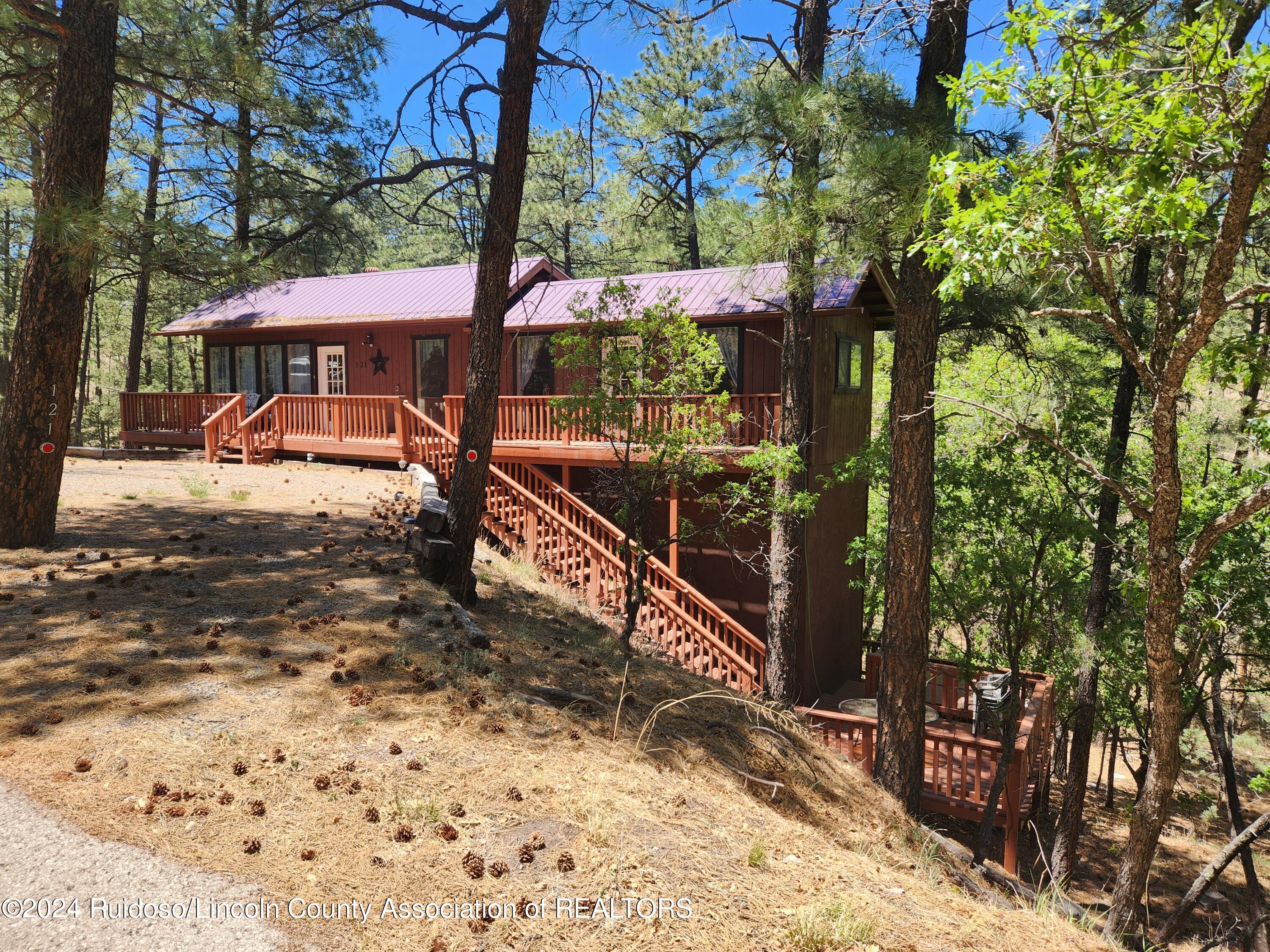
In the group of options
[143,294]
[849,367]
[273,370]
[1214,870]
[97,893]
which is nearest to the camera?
[97,893]

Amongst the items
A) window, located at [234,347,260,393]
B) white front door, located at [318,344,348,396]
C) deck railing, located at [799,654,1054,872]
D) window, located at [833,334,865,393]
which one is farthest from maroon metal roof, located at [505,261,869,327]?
window, located at [234,347,260,393]

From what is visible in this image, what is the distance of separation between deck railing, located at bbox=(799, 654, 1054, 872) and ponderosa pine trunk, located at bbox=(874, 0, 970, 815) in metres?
1.30

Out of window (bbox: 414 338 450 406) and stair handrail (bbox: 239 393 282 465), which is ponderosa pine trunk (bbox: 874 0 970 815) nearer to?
window (bbox: 414 338 450 406)

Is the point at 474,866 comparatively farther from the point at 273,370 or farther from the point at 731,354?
the point at 273,370

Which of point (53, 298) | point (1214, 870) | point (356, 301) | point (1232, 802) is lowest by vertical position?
point (1232, 802)

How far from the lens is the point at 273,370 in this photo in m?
20.9

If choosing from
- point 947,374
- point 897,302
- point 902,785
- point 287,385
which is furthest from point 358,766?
point 947,374

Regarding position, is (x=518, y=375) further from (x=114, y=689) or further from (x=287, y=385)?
(x=114, y=689)

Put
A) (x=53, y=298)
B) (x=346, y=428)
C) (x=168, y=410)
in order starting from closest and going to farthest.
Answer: (x=53, y=298), (x=346, y=428), (x=168, y=410)

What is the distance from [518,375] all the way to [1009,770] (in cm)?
1212

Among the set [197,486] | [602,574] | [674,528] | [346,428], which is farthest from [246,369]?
[674,528]

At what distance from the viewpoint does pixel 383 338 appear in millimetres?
19266

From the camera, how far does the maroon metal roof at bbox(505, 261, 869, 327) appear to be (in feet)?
43.3

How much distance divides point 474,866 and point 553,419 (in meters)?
9.68
